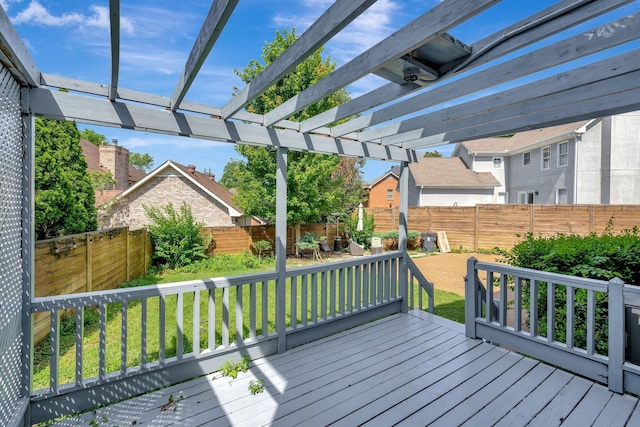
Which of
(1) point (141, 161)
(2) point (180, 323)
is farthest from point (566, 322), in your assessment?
(1) point (141, 161)

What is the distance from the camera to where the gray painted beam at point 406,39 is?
4.50 ft

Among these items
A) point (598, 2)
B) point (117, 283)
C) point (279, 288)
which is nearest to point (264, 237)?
point (117, 283)

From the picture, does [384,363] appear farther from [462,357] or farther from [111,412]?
[111,412]

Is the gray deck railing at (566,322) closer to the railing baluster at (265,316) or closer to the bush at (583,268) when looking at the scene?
the bush at (583,268)

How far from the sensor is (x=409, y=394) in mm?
2496

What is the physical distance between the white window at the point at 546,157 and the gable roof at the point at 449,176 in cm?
239

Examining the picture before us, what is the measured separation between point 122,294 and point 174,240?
6.94 meters

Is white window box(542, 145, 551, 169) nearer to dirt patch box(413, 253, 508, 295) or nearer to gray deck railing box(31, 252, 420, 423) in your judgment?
dirt patch box(413, 253, 508, 295)

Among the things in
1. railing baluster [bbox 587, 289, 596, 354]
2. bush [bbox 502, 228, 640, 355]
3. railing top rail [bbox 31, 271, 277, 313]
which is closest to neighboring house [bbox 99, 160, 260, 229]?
railing top rail [bbox 31, 271, 277, 313]

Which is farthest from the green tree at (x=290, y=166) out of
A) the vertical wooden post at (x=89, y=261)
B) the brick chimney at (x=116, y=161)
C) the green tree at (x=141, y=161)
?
the green tree at (x=141, y=161)

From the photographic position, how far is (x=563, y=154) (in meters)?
12.4

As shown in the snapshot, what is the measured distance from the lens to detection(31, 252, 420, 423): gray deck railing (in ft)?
7.52

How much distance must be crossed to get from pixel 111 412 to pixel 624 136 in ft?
51.9

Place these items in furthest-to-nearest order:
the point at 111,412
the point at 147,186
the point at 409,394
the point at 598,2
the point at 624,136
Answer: the point at 147,186 → the point at 624,136 → the point at 409,394 → the point at 111,412 → the point at 598,2
